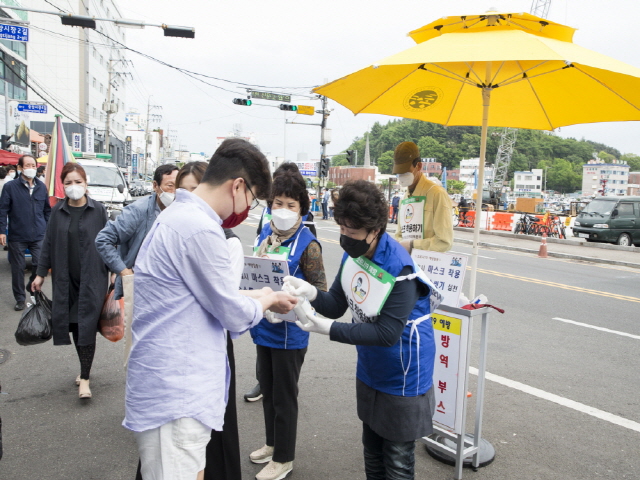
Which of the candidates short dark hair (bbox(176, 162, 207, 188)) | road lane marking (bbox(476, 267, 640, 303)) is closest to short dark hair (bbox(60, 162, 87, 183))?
short dark hair (bbox(176, 162, 207, 188))

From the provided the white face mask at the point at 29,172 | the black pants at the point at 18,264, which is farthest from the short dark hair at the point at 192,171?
the white face mask at the point at 29,172

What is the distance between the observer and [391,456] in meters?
2.36

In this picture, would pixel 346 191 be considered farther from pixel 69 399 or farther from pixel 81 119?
pixel 81 119

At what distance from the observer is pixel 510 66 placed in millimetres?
3744

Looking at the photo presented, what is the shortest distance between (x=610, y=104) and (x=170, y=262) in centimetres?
361

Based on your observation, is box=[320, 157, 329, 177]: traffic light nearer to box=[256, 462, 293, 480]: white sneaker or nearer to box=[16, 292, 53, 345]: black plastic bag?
box=[16, 292, 53, 345]: black plastic bag

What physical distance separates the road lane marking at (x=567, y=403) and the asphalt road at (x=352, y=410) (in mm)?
12

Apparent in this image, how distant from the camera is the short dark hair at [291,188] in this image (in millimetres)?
3250

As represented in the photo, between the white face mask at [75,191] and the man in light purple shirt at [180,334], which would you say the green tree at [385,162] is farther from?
the man in light purple shirt at [180,334]

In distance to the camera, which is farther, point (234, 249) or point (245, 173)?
point (234, 249)

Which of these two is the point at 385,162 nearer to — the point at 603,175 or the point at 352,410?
the point at 603,175

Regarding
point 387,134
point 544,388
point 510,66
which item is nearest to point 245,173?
point 510,66

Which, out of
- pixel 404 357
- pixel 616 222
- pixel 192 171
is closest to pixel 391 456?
Answer: pixel 404 357

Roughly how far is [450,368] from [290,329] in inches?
43.7
